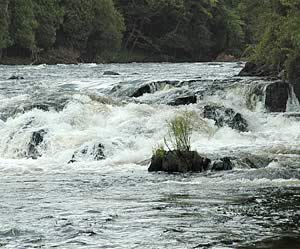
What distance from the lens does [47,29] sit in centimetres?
7225

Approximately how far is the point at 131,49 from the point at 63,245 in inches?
3091

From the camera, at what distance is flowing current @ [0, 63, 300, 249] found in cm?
884

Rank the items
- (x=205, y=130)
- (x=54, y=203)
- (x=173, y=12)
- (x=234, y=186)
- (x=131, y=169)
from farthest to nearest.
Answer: (x=173, y=12) < (x=205, y=130) < (x=131, y=169) < (x=234, y=186) < (x=54, y=203)

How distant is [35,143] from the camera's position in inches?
779

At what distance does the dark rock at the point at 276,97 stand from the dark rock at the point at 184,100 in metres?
2.63

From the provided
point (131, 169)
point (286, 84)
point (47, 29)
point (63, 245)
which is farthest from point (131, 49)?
point (63, 245)

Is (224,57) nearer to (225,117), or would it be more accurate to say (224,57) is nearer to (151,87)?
(151,87)

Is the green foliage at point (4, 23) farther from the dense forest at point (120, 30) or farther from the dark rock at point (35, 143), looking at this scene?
the dark rock at point (35, 143)

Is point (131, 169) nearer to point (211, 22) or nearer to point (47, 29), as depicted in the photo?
point (47, 29)

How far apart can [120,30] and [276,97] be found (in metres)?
56.3

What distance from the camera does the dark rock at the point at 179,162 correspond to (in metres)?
15.1

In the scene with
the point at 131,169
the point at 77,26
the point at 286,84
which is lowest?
the point at 131,169

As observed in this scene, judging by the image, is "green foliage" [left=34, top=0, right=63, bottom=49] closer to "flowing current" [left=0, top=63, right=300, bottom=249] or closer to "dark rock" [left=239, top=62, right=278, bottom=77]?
"dark rock" [left=239, top=62, right=278, bottom=77]

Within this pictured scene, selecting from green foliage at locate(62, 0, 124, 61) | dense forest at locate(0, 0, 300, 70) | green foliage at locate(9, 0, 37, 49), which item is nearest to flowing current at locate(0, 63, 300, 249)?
dense forest at locate(0, 0, 300, 70)
